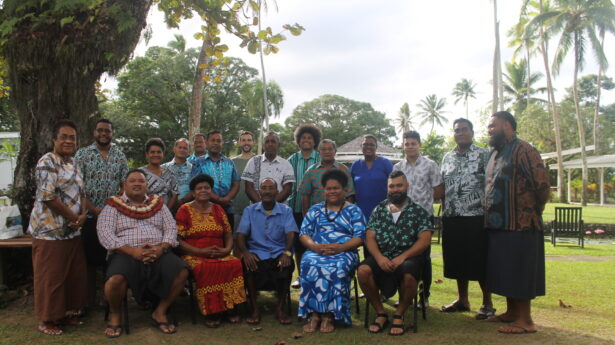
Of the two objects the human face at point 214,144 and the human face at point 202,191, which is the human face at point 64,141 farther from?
the human face at point 214,144

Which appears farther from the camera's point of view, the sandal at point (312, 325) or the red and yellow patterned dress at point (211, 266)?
the red and yellow patterned dress at point (211, 266)

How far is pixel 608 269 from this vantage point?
7.73m

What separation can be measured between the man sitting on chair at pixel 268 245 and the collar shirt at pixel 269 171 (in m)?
0.64

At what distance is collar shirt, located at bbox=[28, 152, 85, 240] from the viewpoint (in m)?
4.23

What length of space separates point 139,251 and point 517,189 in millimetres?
3627

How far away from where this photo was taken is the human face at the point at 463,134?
4.97 meters

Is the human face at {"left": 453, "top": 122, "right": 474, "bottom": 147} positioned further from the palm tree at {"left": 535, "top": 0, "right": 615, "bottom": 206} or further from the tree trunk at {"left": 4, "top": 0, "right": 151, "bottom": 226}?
the palm tree at {"left": 535, "top": 0, "right": 615, "bottom": 206}

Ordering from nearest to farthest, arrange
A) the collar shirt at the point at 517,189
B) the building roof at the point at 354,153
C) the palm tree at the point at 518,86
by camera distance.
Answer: the collar shirt at the point at 517,189 < the building roof at the point at 354,153 < the palm tree at the point at 518,86

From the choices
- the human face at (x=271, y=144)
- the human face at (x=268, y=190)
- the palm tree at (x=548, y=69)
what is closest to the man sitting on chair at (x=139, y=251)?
the human face at (x=268, y=190)

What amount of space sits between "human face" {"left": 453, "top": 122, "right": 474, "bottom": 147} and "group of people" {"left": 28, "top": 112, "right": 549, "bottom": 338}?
0.01 meters

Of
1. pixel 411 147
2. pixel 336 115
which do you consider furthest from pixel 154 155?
pixel 336 115

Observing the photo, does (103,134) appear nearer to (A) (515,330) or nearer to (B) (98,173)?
(B) (98,173)

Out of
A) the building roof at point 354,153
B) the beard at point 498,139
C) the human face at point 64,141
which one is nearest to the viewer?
the human face at point 64,141

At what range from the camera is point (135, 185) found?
4.58m
